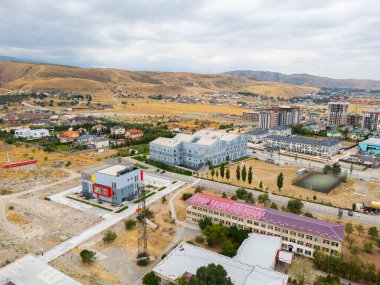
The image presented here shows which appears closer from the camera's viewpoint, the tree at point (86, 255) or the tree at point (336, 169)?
the tree at point (86, 255)

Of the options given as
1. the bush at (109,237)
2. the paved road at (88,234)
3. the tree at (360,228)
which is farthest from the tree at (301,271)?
the paved road at (88,234)

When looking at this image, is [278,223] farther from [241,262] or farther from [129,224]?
[129,224]

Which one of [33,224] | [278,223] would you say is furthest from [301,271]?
[33,224]

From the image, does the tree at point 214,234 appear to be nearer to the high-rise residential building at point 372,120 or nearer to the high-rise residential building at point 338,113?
the high-rise residential building at point 372,120

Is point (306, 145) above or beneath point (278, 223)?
above

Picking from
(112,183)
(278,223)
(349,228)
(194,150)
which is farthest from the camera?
(194,150)
